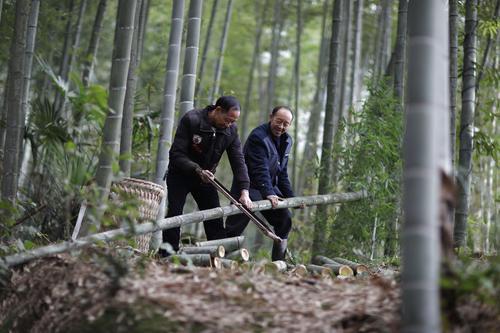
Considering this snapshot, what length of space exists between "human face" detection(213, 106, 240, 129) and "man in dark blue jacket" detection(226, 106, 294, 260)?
0.72 metres

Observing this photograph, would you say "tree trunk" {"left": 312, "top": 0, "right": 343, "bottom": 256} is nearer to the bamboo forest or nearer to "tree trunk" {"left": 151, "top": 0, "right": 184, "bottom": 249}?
the bamboo forest

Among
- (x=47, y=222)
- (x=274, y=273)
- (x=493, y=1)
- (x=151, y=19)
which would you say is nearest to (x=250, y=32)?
(x=151, y=19)

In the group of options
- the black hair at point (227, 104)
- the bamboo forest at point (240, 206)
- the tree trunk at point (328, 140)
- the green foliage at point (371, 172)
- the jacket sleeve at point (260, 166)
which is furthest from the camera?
the tree trunk at point (328, 140)

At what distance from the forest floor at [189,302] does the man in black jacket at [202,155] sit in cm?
141

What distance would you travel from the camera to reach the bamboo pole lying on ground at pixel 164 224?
497 cm

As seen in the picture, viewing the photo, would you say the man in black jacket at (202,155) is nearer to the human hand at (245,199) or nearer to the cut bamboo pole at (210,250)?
the human hand at (245,199)

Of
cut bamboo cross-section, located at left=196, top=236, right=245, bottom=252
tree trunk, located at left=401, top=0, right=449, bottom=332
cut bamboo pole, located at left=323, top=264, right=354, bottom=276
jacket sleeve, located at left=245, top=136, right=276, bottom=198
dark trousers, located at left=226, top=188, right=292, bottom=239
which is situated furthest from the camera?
dark trousers, located at left=226, top=188, right=292, bottom=239

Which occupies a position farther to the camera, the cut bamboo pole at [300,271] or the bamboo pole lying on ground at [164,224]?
the cut bamboo pole at [300,271]

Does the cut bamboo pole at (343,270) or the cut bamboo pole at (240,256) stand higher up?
the cut bamboo pole at (240,256)

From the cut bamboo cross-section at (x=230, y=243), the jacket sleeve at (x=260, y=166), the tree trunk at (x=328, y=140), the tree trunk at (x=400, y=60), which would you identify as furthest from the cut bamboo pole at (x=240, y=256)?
the tree trunk at (x=400, y=60)

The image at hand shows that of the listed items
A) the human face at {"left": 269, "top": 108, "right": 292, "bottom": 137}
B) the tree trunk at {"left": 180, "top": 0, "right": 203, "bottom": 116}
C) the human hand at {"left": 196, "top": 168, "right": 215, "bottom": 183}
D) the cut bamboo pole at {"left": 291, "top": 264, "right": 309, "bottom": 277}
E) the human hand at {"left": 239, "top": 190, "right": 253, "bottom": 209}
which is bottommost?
the cut bamboo pole at {"left": 291, "top": 264, "right": 309, "bottom": 277}

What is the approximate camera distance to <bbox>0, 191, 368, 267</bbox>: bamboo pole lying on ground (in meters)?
4.97

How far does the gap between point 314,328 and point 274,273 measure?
1.27 meters

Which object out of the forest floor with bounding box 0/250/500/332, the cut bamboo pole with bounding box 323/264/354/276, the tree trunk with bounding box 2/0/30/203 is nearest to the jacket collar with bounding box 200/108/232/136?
the cut bamboo pole with bounding box 323/264/354/276
